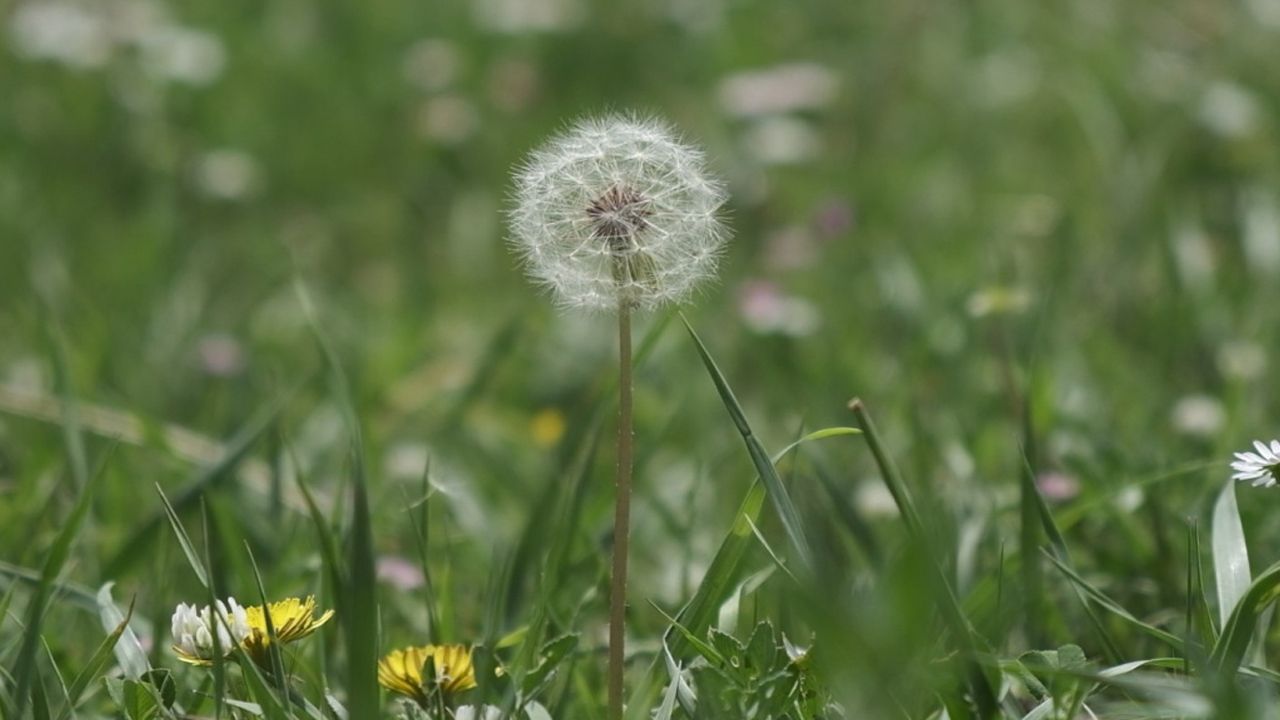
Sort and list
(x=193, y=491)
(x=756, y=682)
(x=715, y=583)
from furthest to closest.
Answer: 1. (x=193, y=491)
2. (x=715, y=583)
3. (x=756, y=682)

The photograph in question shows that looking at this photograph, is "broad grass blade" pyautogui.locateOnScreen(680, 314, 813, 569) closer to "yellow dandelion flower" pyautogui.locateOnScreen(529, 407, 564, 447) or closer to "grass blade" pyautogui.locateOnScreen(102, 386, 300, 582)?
"grass blade" pyautogui.locateOnScreen(102, 386, 300, 582)

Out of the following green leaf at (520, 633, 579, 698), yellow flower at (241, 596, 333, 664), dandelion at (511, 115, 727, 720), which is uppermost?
dandelion at (511, 115, 727, 720)

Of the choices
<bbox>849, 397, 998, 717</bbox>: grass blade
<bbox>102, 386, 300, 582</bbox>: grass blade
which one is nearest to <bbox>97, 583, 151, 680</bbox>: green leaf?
<bbox>102, 386, 300, 582</bbox>: grass blade

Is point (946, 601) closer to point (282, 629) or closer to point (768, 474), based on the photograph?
point (768, 474)

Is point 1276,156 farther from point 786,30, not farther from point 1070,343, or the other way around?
point 786,30

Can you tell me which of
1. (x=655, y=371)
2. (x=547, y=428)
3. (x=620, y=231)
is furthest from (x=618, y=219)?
(x=655, y=371)

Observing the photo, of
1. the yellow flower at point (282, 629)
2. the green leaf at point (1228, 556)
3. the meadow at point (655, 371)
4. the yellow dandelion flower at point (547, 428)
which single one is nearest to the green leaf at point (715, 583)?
the meadow at point (655, 371)

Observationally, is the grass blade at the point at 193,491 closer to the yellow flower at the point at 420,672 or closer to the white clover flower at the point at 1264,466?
the yellow flower at the point at 420,672
